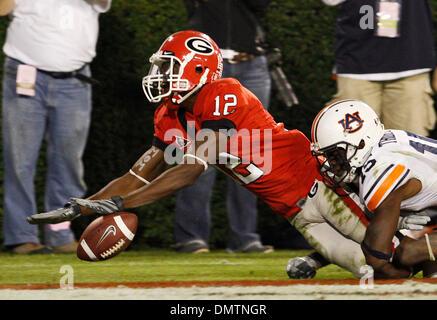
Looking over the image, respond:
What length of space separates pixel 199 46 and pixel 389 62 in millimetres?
1561

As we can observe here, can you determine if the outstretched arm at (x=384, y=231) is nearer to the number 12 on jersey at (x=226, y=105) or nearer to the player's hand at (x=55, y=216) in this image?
the number 12 on jersey at (x=226, y=105)

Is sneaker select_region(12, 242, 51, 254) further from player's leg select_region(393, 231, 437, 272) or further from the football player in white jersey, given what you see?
player's leg select_region(393, 231, 437, 272)

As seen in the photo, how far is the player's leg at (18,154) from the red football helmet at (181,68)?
4.96 ft

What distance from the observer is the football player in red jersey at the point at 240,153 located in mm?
4934

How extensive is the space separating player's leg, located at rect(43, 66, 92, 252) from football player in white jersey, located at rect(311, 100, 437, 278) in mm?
2314

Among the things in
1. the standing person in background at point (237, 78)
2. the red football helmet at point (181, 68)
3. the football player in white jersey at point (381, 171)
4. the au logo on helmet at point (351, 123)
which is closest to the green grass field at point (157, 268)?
the standing person in background at point (237, 78)

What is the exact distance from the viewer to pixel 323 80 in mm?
7430

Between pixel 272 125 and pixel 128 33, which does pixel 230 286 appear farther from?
pixel 128 33

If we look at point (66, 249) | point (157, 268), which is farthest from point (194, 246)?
point (157, 268)

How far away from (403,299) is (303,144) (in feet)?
5.37

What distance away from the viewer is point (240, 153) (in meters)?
5.16

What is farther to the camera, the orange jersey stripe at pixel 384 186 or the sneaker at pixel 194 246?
the sneaker at pixel 194 246

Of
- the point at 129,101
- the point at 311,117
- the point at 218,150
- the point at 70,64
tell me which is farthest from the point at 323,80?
the point at 218,150

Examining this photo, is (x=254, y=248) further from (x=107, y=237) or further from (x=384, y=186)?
(x=384, y=186)
